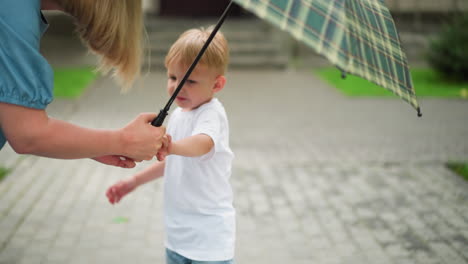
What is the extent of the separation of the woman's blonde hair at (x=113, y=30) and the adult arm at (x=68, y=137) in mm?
219

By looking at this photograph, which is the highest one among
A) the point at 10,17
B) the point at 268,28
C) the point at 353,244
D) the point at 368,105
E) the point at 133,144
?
the point at 10,17

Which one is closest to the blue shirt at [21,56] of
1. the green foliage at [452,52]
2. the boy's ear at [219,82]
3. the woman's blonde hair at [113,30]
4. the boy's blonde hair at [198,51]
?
the woman's blonde hair at [113,30]

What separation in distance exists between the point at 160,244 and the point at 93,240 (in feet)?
1.58

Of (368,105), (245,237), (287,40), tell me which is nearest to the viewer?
(245,237)

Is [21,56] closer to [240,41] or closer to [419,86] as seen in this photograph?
[419,86]

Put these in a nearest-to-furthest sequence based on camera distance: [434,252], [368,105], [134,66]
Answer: [134,66] < [434,252] < [368,105]

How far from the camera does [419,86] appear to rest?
11.2 metres

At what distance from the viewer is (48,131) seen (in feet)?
6.28

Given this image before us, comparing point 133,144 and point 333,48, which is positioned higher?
point 333,48

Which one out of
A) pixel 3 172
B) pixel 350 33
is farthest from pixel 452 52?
pixel 350 33

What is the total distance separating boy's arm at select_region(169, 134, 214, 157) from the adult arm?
0.42 feet

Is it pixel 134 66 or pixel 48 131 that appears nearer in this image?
pixel 48 131

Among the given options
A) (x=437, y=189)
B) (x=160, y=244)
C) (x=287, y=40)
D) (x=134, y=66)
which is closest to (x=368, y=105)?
(x=437, y=189)

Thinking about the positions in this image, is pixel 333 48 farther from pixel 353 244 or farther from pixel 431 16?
pixel 431 16
